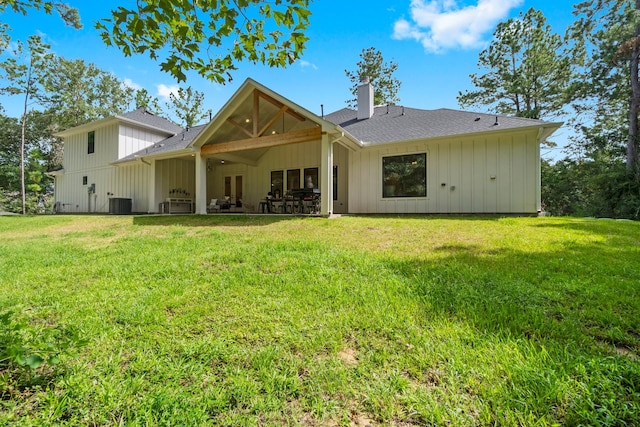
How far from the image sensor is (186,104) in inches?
1176

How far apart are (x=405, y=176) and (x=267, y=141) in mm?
4948

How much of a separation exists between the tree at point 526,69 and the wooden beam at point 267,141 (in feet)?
56.5

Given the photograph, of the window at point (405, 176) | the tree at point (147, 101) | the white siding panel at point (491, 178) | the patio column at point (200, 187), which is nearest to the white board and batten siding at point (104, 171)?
the patio column at point (200, 187)

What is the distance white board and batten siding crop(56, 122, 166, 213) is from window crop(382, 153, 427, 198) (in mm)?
11925

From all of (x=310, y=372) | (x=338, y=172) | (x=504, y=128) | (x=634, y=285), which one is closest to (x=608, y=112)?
(x=504, y=128)

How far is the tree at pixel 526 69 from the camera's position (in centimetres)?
1806

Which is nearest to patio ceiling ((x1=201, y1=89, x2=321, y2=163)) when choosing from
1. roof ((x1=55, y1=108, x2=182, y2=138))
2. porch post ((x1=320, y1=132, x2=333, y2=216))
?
porch post ((x1=320, y1=132, x2=333, y2=216))

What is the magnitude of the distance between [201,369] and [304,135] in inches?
307

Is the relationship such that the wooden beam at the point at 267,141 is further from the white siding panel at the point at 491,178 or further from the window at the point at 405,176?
the white siding panel at the point at 491,178

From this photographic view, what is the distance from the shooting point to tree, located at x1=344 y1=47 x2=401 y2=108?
2652cm

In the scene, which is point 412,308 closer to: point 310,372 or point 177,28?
point 310,372

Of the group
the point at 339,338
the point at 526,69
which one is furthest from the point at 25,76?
the point at 526,69

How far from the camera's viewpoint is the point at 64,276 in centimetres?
340

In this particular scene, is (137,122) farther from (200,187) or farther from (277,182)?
(277,182)
